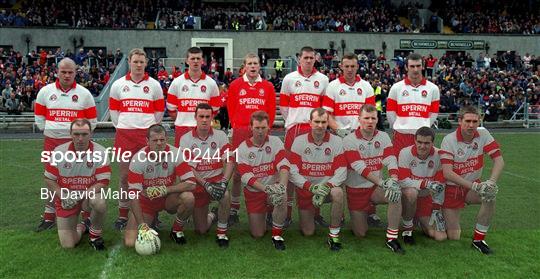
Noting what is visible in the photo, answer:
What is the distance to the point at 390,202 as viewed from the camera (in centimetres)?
555

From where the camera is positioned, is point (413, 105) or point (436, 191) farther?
point (413, 105)

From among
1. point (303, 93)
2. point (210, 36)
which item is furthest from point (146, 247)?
point (210, 36)

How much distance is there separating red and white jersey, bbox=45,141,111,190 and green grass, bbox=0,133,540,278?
70 centimetres

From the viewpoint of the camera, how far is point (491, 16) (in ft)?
115

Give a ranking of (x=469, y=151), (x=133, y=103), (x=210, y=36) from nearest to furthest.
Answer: (x=469, y=151), (x=133, y=103), (x=210, y=36)

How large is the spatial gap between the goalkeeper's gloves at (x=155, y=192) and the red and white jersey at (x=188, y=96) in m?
1.43

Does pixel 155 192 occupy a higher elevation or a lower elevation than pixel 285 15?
lower

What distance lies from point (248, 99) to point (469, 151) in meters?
2.88

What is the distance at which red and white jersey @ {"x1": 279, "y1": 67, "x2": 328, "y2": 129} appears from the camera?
684cm

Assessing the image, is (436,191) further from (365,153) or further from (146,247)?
(146,247)

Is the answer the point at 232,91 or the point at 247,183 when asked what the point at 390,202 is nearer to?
the point at 247,183

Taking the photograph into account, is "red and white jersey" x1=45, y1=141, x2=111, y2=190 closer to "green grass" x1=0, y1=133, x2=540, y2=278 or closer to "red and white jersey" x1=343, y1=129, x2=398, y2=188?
"green grass" x1=0, y1=133, x2=540, y2=278

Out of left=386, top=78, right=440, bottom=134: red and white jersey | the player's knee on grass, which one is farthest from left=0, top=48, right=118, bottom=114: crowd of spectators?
the player's knee on grass

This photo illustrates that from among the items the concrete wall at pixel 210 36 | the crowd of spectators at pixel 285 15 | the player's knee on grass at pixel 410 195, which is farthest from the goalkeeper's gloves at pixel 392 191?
the crowd of spectators at pixel 285 15
